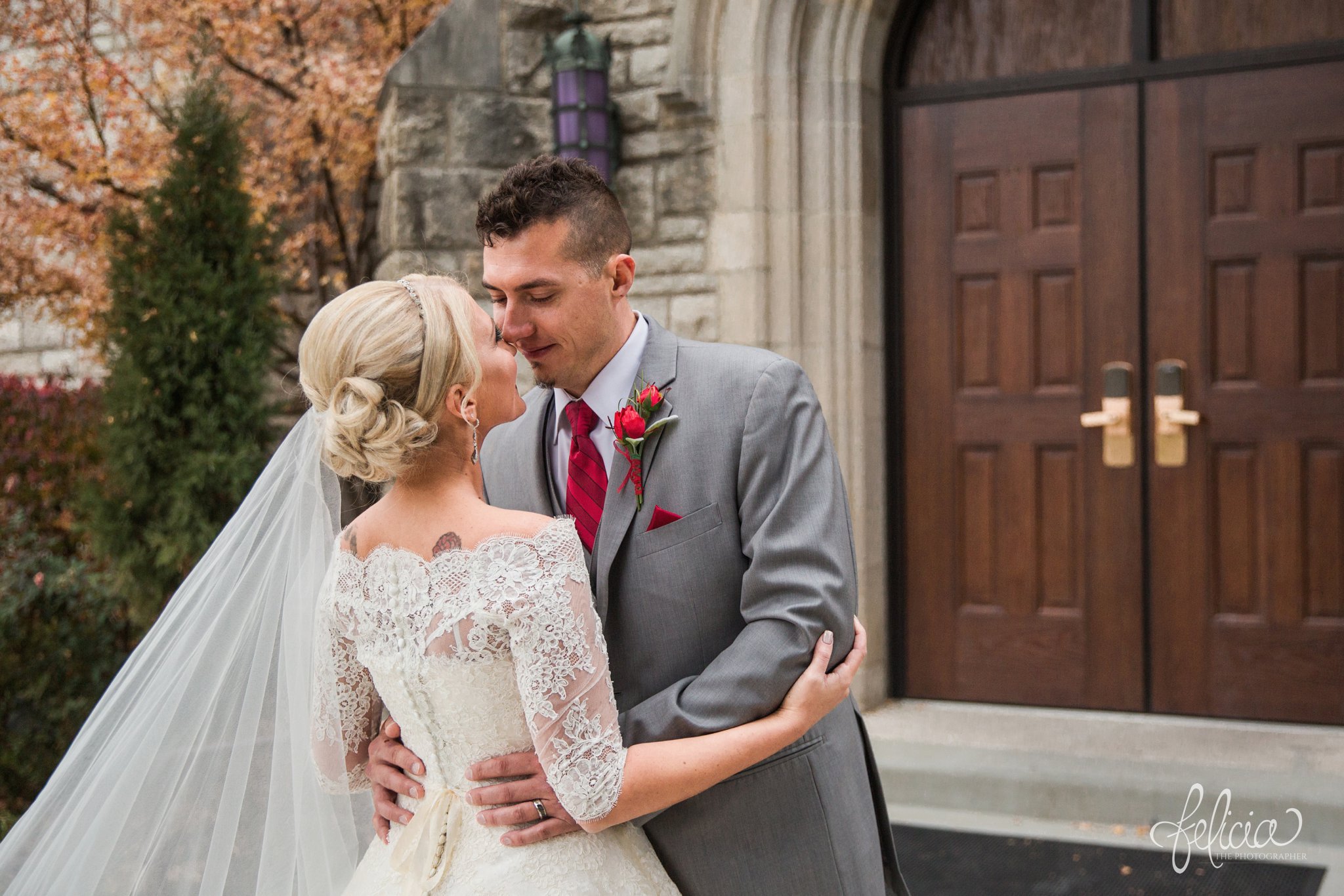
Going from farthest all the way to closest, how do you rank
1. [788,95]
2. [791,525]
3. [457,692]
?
[788,95] < [791,525] < [457,692]

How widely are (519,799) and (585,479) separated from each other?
0.61m

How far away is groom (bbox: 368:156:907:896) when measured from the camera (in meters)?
1.93

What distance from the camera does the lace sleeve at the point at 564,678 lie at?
67.4 inches

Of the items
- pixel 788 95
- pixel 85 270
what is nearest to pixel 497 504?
pixel 788 95

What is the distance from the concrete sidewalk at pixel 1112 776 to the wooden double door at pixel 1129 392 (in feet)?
0.80

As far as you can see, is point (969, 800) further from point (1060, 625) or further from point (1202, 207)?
point (1202, 207)

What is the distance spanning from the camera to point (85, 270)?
796 cm

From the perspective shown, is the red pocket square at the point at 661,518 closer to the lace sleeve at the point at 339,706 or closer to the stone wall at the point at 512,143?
the lace sleeve at the point at 339,706

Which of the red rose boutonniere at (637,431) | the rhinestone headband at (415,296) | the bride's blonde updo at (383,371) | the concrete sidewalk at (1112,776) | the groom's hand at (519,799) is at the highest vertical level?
the rhinestone headband at (415,296)

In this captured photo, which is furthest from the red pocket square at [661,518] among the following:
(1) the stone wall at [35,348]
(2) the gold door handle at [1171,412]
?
(1) the stone wall at [35,348]

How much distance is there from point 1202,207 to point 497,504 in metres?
3.67

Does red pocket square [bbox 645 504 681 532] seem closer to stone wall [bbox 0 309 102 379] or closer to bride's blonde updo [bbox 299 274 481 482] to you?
bride's blonde updo [bbox 299 274 481 482]

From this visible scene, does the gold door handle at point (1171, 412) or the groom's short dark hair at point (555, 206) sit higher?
the groom's short dark hair at point (555, 206)

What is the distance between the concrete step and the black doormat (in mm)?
211
